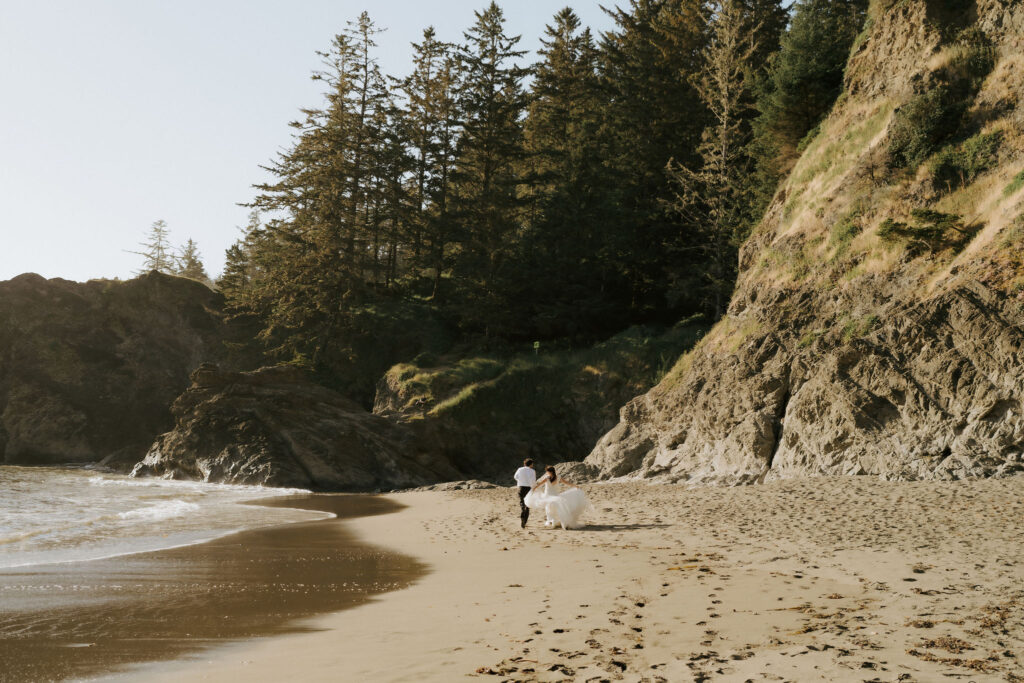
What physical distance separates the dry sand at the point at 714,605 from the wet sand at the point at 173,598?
60 centimetres

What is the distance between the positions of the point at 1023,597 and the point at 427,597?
6.59 m

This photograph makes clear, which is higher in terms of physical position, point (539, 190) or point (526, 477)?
point (539, 190)

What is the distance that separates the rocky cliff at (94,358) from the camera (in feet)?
134

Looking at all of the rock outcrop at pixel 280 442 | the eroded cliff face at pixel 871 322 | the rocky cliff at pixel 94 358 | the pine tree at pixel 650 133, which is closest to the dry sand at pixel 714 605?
the eroded cliff face at pixel 871 322

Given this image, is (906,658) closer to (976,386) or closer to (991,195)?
(976,386)

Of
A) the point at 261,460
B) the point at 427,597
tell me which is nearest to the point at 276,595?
the point at 427,597

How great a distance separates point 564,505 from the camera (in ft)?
48.7

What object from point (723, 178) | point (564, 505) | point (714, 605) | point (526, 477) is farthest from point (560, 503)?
point (723, 178)

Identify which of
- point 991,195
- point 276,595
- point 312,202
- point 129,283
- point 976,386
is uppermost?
point 312,202

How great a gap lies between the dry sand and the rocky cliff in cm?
3457

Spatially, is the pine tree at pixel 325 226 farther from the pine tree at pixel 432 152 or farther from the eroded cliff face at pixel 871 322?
the eroded cliff face at pixel 871 322

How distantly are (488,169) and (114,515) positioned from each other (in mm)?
29119

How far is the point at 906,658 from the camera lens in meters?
5.80

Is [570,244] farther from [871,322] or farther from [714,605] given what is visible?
[714,605]
